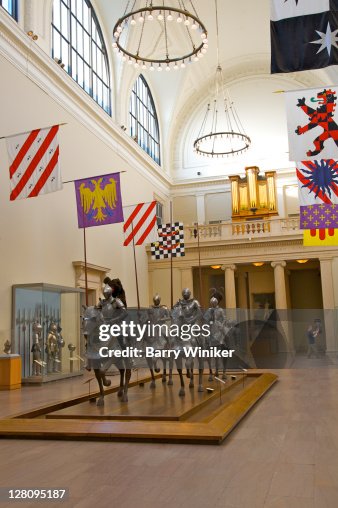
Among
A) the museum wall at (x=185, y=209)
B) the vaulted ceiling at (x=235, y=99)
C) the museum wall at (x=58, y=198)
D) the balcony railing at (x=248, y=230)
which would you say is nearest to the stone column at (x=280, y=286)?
the balcony railing at (x=248, y=230)

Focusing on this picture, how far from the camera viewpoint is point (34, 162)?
1086 centimetres

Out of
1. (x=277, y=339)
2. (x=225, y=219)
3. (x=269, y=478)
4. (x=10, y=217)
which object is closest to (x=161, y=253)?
(x=277, y=339)

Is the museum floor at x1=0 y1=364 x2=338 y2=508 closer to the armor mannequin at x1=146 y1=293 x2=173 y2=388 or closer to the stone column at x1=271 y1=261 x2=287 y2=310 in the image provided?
the armor mannequin at x1=146 y1=293 x2=173 y2=388

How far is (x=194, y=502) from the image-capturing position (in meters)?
3.84

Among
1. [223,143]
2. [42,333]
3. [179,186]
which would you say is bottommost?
[42,333]

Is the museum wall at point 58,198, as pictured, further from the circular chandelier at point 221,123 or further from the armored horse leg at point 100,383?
the circular chandelier at point 221,123

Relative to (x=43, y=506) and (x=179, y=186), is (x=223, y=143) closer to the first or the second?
(x=179, y=186)

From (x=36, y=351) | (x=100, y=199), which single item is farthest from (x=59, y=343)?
(x=100, y=199)

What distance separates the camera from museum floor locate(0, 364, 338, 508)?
3914 millimetres

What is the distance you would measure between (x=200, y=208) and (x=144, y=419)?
22.6m

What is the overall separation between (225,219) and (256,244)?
502 cm

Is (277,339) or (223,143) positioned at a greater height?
(223,143)

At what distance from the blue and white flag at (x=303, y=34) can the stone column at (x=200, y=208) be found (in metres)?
21.3

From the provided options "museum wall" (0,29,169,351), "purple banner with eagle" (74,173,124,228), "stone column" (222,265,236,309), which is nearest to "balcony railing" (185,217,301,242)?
"stone column" (222,265,236,309)
